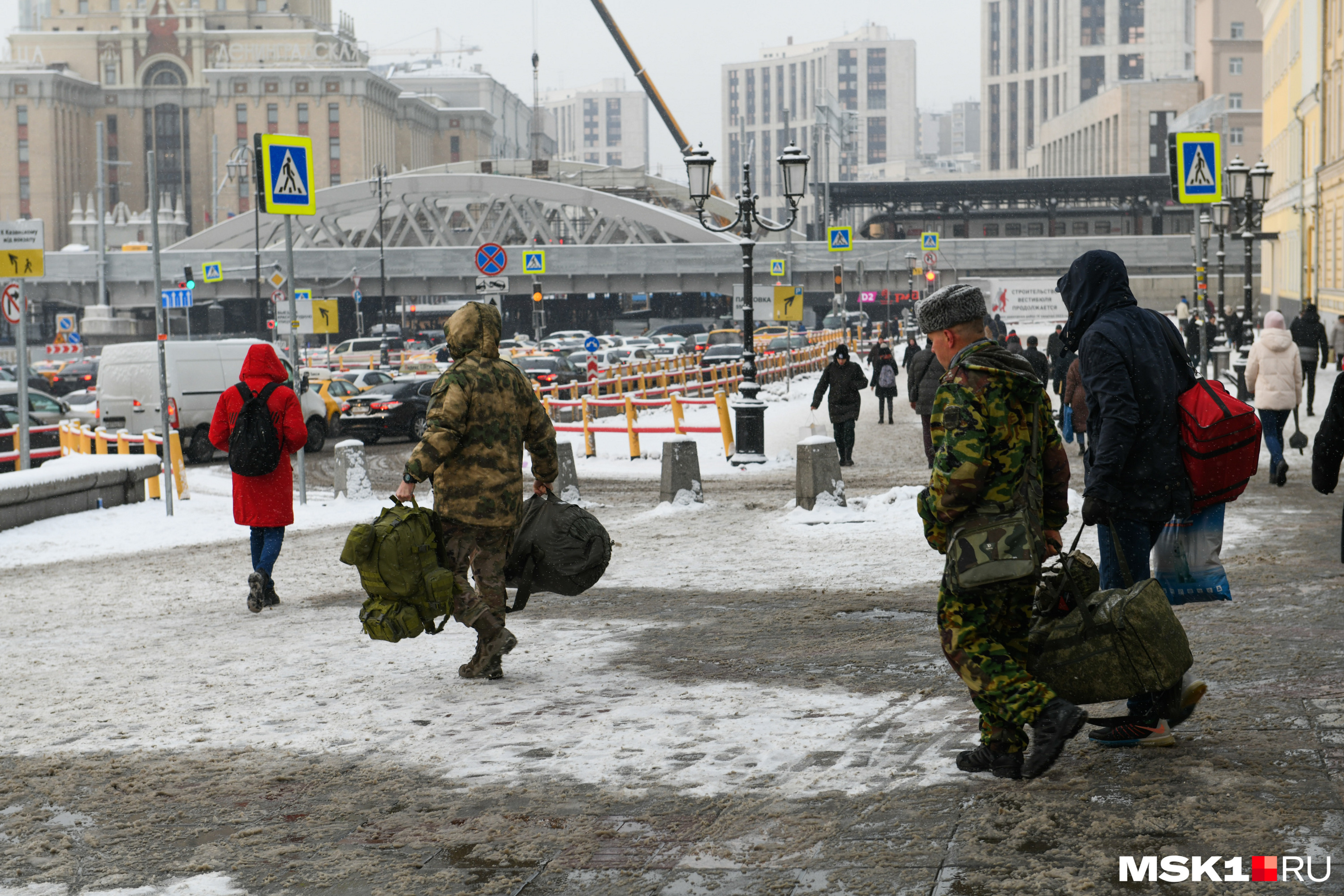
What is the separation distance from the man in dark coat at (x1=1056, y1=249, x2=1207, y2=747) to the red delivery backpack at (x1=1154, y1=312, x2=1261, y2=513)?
0.04m

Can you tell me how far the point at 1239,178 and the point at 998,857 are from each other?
31.4 m

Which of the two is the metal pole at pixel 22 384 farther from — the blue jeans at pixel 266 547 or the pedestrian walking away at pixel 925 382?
the pedestrian walking away at pixel 925 382

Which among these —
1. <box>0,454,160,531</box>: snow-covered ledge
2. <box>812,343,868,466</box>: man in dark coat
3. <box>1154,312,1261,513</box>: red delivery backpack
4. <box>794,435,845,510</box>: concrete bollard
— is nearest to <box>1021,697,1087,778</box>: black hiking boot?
<box>1154,312,1261,513</box>: red delivery backpack

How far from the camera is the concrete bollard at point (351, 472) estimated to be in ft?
52.2

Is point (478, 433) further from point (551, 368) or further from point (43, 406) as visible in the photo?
point (551, 368)

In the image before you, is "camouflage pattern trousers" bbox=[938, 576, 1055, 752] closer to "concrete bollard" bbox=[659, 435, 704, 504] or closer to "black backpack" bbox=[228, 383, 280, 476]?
"black backpack" bbox=[228, 383, 280, 476]

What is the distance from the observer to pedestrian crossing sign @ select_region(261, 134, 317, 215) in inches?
556

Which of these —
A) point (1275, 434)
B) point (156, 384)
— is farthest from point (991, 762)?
point (156, 384)

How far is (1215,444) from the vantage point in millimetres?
5074

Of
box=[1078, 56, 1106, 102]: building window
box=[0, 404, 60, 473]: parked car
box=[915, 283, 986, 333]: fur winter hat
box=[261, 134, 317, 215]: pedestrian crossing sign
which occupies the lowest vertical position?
box=[0, 404, 60, 473]: parked car

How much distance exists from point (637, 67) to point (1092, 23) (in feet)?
301

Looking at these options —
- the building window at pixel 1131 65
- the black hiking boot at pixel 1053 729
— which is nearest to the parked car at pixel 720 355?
the black hiking boot at pixel 1053 729

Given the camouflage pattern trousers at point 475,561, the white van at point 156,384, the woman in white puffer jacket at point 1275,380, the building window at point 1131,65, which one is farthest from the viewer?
the building window at point 1131,65

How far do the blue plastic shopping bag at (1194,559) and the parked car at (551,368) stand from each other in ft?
115
